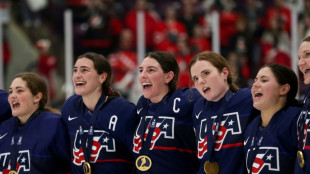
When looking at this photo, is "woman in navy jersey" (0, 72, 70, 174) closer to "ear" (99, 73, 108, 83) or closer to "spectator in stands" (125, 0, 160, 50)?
"ear" (99, 73, 108, 83)

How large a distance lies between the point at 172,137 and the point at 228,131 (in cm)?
49

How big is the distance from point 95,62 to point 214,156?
133cm

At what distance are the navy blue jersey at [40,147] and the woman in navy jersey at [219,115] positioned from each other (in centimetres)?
122

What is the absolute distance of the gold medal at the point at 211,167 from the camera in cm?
420

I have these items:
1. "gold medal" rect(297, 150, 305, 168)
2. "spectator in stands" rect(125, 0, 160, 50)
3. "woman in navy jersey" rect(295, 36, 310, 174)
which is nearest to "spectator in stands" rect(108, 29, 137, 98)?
"spectator in stands" rect(125, 0, 160, 50)

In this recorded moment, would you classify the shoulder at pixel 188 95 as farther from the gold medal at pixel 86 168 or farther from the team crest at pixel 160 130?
the gold medal at pixel 86 168

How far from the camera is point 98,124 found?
4.75 metres

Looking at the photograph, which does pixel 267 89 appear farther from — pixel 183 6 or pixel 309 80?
pixel 183 6

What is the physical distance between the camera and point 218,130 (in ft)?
13.9

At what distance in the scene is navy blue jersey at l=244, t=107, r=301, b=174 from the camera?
3.86 m

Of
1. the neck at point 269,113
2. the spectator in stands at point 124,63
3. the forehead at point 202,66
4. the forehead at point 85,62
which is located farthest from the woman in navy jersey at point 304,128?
the spectator in stands at point 124,63

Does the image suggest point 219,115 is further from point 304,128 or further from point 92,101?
point 92,101

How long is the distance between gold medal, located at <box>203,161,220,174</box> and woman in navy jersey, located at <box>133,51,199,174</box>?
350 mm

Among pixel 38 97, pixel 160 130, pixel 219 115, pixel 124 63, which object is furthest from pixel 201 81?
pixel 124 63
